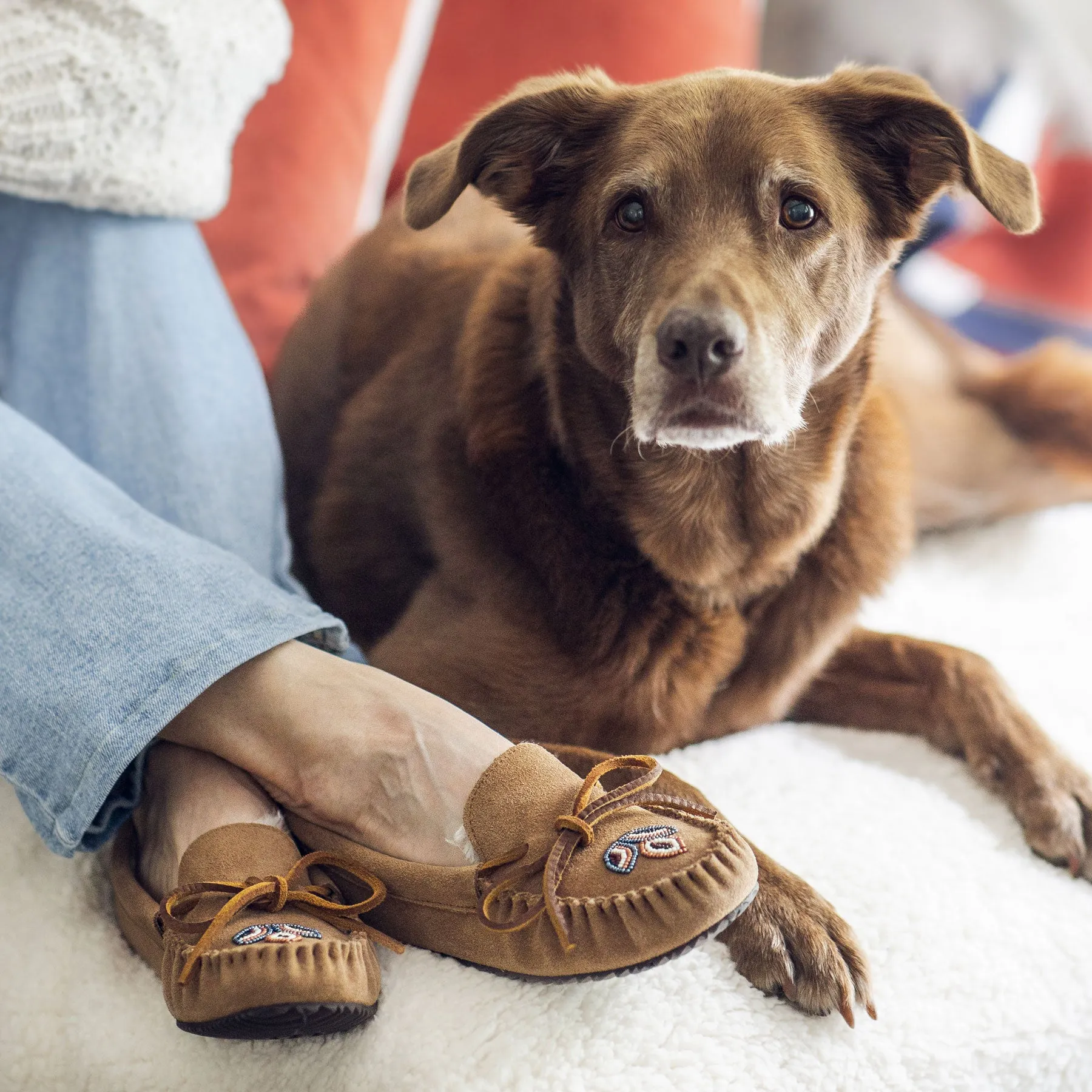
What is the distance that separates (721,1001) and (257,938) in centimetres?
45

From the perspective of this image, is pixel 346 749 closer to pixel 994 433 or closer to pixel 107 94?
pixel 107 94

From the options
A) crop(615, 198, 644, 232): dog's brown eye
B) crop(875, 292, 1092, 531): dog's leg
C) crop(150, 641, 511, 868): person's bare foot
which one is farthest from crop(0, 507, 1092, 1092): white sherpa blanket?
crop(875, 292, 1092, 531): dog's leg

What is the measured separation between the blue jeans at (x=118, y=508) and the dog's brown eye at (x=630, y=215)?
59 cm

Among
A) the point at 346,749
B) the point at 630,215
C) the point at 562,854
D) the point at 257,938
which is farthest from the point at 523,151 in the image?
the point at 257,938

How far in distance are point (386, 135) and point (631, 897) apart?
177cm

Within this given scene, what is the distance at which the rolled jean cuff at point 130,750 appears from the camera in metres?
1.09

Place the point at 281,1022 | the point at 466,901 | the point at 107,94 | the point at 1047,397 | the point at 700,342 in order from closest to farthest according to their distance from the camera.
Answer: the point at 281,1022 → the point at 466,901 → the point at 700,342 → the point at 107,94 → the point at 1047,397

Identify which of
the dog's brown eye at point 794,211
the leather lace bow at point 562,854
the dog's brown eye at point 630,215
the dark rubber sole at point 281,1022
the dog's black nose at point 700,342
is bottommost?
the dark rubber sole at point 281,1022

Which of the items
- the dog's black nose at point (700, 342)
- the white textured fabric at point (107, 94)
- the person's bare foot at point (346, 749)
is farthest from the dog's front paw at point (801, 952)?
the white textured fabric at point (107, 94)

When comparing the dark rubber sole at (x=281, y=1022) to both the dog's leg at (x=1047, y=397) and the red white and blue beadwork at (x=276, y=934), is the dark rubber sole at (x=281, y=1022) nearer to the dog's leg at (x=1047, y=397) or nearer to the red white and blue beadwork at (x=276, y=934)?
the red white and blue beadwork at (x=276, y=934)

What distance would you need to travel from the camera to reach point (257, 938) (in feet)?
3.20

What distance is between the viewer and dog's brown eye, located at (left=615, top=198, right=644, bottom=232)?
1352 mm

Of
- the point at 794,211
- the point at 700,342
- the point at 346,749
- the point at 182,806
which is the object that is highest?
the point at 794,211

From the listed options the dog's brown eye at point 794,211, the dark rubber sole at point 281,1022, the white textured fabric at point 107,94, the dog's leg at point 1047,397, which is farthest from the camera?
the dog's leg at point 1047,397
